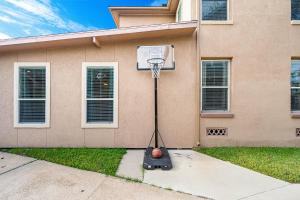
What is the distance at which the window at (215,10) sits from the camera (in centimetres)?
677

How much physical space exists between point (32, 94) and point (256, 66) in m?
7.43

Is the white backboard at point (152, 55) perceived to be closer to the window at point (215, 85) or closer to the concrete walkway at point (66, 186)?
the window at point (215, 85)

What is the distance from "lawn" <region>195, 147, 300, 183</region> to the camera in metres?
4.50

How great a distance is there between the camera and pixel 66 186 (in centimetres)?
392

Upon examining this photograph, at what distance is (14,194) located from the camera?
3.63 m

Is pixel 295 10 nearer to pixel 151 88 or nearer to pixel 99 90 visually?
pixel 151 88

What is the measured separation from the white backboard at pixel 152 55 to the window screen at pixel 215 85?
122cm

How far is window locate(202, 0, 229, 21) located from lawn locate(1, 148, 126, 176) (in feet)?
17.2

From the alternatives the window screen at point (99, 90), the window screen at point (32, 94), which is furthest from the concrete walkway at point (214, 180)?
the window screen at point (32, 94)

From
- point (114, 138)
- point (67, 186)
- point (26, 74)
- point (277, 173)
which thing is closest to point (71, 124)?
point (114, 138)

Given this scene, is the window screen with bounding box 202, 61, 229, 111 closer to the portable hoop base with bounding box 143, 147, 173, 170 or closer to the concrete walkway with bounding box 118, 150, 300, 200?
the concrete walkway with bounding box 118, 150, 300, 200

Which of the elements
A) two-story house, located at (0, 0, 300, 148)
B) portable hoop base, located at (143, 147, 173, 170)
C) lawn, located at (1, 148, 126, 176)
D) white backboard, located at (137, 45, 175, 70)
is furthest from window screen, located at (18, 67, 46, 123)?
portable hoop base, located at (143, 147, 173, 170)

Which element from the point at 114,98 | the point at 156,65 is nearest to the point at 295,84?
the point at 156,65

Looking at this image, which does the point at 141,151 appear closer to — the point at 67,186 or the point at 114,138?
the point at 114,138
